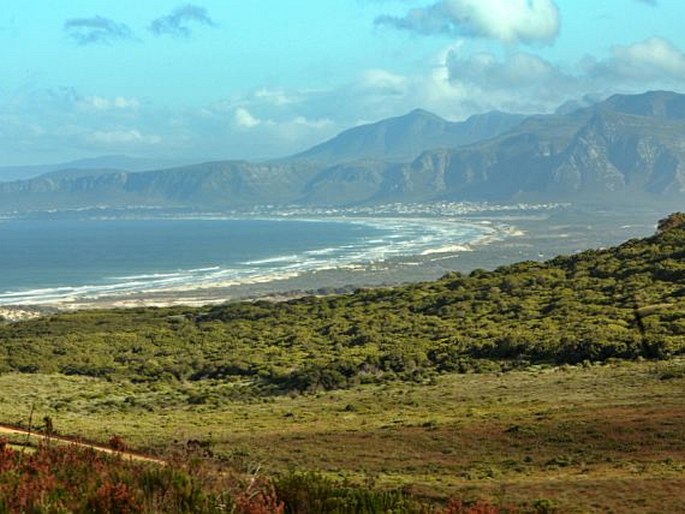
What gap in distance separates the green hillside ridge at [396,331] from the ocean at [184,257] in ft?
133

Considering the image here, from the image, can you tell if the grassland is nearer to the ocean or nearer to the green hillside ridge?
the green hillside ridge

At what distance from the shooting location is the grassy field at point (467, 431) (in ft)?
50.9

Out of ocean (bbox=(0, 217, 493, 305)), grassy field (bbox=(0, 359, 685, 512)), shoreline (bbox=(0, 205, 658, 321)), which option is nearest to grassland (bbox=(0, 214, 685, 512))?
grassy field (bbox=(0, 359, 685, 512))

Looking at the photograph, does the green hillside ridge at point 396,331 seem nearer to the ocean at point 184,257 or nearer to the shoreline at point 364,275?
the shoreline at point 364,275

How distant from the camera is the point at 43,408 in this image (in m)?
29.7

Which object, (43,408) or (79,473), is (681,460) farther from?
(43,408)

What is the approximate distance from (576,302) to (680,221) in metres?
26.4

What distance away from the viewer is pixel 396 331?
4794 centimetres

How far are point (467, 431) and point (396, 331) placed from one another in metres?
27.0

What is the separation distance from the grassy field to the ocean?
6864 cm

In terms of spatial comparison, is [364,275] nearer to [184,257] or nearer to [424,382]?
[184,257]

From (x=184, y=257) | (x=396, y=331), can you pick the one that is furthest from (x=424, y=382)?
(x=184, y=257)

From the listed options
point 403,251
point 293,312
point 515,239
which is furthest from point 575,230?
point 293,312

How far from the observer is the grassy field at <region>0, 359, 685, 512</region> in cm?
1551
